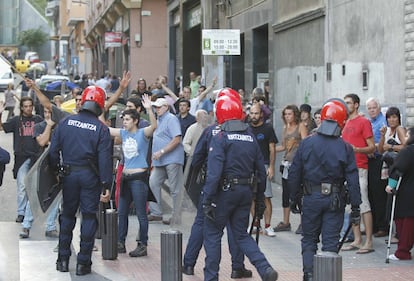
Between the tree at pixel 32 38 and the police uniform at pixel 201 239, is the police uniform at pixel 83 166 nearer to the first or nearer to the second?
the police uniform at pixel 201 239

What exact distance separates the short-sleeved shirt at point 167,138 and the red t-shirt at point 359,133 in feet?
9.08

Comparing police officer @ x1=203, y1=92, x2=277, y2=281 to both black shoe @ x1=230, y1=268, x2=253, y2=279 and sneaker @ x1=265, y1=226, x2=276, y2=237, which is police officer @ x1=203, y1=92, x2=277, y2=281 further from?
sneaker @ x1=265, y1=226, x2=276, y2=237

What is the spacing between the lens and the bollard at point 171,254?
29.1 ft

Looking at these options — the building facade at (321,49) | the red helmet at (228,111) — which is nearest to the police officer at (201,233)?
the red helmet at (228,111)

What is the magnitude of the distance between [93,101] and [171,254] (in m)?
2.21

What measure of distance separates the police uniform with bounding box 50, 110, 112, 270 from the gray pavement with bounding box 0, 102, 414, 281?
62 cm

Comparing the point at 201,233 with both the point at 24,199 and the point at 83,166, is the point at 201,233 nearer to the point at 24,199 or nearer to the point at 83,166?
the point at 83,166

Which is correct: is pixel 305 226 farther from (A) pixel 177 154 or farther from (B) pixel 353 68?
(B) pixel 353 68

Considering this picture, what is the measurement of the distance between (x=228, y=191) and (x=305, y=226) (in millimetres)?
850

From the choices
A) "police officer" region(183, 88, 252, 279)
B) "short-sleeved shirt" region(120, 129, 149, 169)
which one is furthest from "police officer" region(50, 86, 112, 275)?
"short-sleeved shirt" region(120, 129, 149, 169)

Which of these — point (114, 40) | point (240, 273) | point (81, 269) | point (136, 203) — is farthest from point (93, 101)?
point (114, 40)

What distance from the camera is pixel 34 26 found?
120938mm

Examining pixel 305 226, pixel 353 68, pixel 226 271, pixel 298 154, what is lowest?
pixel 226 271

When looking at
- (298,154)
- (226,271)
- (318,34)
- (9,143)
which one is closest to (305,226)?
(298,154)
